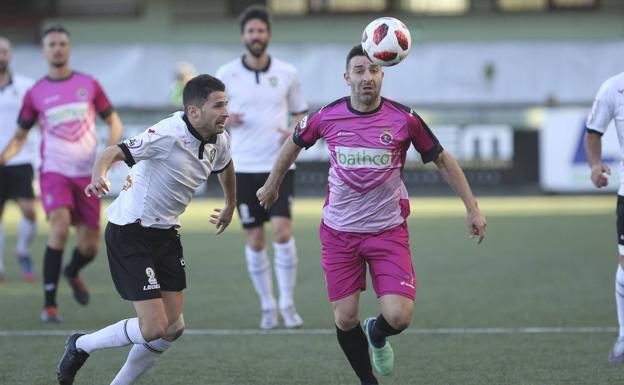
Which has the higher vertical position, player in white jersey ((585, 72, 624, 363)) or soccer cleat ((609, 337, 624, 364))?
player in white jersey ((585, 72, 624, 363))

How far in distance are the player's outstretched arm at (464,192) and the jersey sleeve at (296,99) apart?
3.38 metres

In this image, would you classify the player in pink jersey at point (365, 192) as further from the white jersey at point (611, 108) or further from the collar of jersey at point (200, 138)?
the white jersey at point (611, 108)

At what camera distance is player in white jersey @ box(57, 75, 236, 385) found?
6336 mm

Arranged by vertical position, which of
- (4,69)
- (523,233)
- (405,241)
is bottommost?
(523,233)

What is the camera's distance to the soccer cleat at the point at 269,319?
364 inches

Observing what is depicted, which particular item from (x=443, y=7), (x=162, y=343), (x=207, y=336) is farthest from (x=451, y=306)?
(x=443, y=7)

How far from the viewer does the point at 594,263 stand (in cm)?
1286

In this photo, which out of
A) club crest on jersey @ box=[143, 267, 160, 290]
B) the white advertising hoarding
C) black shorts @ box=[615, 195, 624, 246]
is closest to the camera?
club crest on jersey @ box=[143, 267, 160, 290]

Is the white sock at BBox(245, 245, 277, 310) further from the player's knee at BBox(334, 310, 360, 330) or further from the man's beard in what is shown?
the player's knee at BBox(334, 310, 360, 330)

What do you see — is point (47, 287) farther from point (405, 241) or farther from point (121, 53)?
point (121, 53)

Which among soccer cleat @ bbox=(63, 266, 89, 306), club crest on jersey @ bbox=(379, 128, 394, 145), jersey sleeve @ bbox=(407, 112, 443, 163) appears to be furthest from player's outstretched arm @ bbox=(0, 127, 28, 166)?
jersey sleeve @ bbox=(407, 112, 443, 163)

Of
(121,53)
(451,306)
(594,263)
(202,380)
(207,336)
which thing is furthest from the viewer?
(121,53)

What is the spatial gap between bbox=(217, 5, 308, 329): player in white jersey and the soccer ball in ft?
9.60

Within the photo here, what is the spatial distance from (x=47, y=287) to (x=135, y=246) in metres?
3.34
